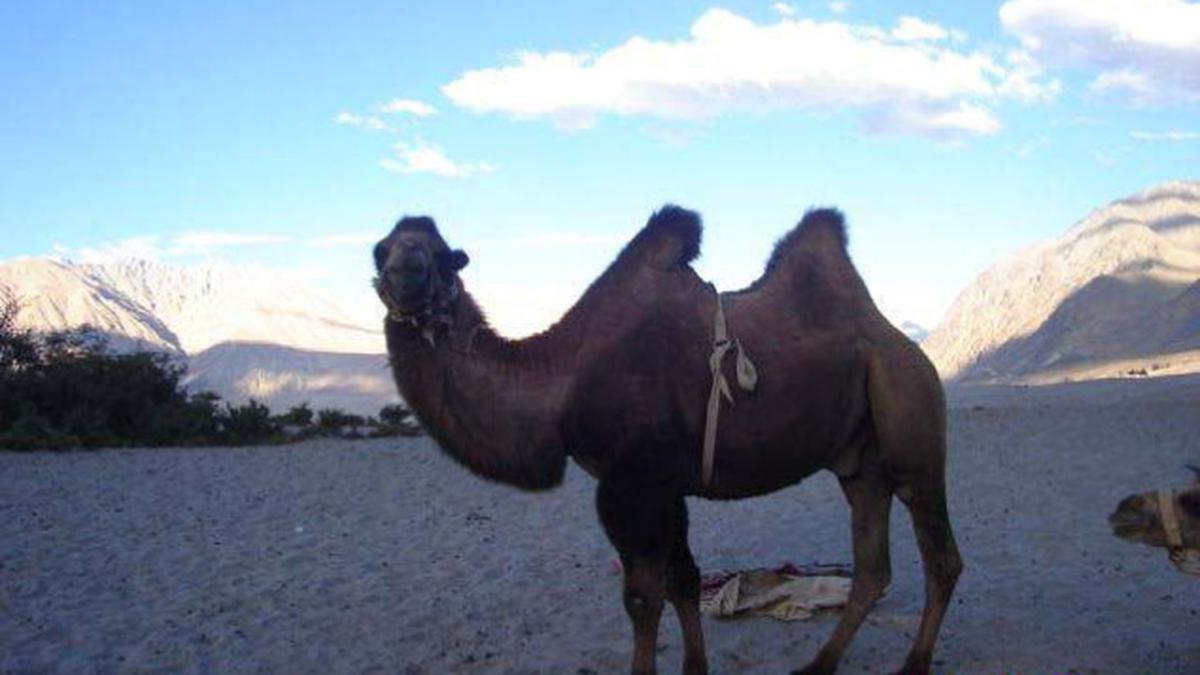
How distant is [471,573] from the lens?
10016 millimetres

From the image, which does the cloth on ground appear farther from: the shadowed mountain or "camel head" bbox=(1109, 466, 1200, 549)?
the shadowed mountain

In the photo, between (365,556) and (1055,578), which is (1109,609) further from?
(365,556)

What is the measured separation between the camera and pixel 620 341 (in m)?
5.75

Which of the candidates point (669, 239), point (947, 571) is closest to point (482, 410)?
point (669, 239)

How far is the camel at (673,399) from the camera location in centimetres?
558

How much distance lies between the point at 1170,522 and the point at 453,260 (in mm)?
3531

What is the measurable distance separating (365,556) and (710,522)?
384 centimetres

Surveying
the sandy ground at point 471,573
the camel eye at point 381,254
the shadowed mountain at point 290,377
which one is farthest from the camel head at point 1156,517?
the shadowed mountain at point 290,377

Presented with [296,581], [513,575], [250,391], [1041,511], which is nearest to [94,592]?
[296,581]

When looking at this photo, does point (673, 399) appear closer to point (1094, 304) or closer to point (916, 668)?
point (916, 668)

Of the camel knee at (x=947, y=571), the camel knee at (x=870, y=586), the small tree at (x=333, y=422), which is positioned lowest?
the camel knee at (x=870, y=586)

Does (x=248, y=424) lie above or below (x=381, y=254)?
below

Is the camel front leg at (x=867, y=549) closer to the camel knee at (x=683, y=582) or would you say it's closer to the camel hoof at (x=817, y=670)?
the camel hoof at (x=817, y=670)

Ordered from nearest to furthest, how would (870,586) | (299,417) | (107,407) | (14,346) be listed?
(870,586), (107,407), (14,346), (299,417)
